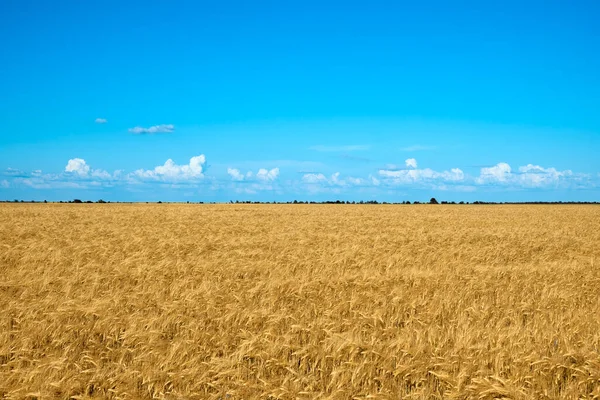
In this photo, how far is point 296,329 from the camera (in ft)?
18.9

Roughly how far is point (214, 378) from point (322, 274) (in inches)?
212

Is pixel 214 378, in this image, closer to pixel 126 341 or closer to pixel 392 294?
pixel 126 341

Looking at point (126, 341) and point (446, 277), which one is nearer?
point (126, 341)

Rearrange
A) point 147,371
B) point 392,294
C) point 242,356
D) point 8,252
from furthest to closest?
point 8,252
point 392,294
point 242,356
point 147,371

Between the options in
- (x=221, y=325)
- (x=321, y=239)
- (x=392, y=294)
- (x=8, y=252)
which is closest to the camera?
(x=221, y=325)

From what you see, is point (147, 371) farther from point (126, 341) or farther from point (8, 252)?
point (8, 252)

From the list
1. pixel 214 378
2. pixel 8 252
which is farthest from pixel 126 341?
pixel 8 252

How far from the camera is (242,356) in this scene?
4.86 m

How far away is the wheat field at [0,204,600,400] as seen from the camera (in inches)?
171

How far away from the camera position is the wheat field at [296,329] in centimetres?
434

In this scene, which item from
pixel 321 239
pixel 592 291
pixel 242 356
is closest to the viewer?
pixel 242 356

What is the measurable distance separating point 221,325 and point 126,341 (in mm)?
1223

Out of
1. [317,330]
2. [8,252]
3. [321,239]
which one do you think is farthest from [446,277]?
[8,252]

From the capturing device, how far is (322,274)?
9727 millimetres
